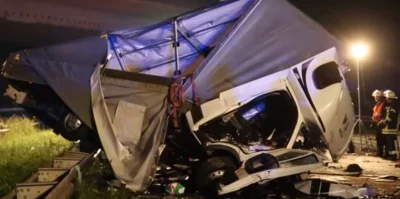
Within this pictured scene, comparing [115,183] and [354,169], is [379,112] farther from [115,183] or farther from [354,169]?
[115,183]

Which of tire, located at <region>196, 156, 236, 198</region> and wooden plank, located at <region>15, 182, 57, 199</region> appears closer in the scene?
wooden plank, located at <region>15, 182, 57, 199</region>

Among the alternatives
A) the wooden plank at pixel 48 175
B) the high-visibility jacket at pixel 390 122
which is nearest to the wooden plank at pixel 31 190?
the wooden plank at pixel 48 175

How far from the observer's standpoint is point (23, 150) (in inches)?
355

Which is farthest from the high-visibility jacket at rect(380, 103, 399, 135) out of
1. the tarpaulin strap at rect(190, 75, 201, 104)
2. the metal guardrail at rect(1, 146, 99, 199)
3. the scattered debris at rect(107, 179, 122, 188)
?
the scattered debris at rect(107, 179, 122, 188)

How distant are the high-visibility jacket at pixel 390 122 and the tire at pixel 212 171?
225 inches

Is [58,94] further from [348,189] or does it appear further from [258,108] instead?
[348,189]

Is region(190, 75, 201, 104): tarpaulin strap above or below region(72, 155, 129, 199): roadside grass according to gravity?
above

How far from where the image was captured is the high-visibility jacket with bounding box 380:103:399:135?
34.6 ft

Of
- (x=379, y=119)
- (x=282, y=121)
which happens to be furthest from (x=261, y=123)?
(x=379, y=119)

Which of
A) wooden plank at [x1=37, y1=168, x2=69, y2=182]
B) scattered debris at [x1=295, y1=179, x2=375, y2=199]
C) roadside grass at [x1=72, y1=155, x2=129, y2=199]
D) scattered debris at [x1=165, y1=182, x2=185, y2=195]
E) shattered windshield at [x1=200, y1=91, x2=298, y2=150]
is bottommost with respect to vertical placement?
scattered debris at [x1=295, y1=179, x2=375, y2=199]

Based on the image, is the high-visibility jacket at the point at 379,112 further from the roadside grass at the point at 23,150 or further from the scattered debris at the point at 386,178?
the roadside grass at the point at 23,150

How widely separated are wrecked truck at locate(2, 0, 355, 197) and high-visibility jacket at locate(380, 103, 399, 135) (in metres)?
3.83

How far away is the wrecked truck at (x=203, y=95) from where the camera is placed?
583 centimetres

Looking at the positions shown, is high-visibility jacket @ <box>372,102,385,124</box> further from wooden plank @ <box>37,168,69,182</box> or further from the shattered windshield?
wooden plank @ <box>37,168,69,182</box>
